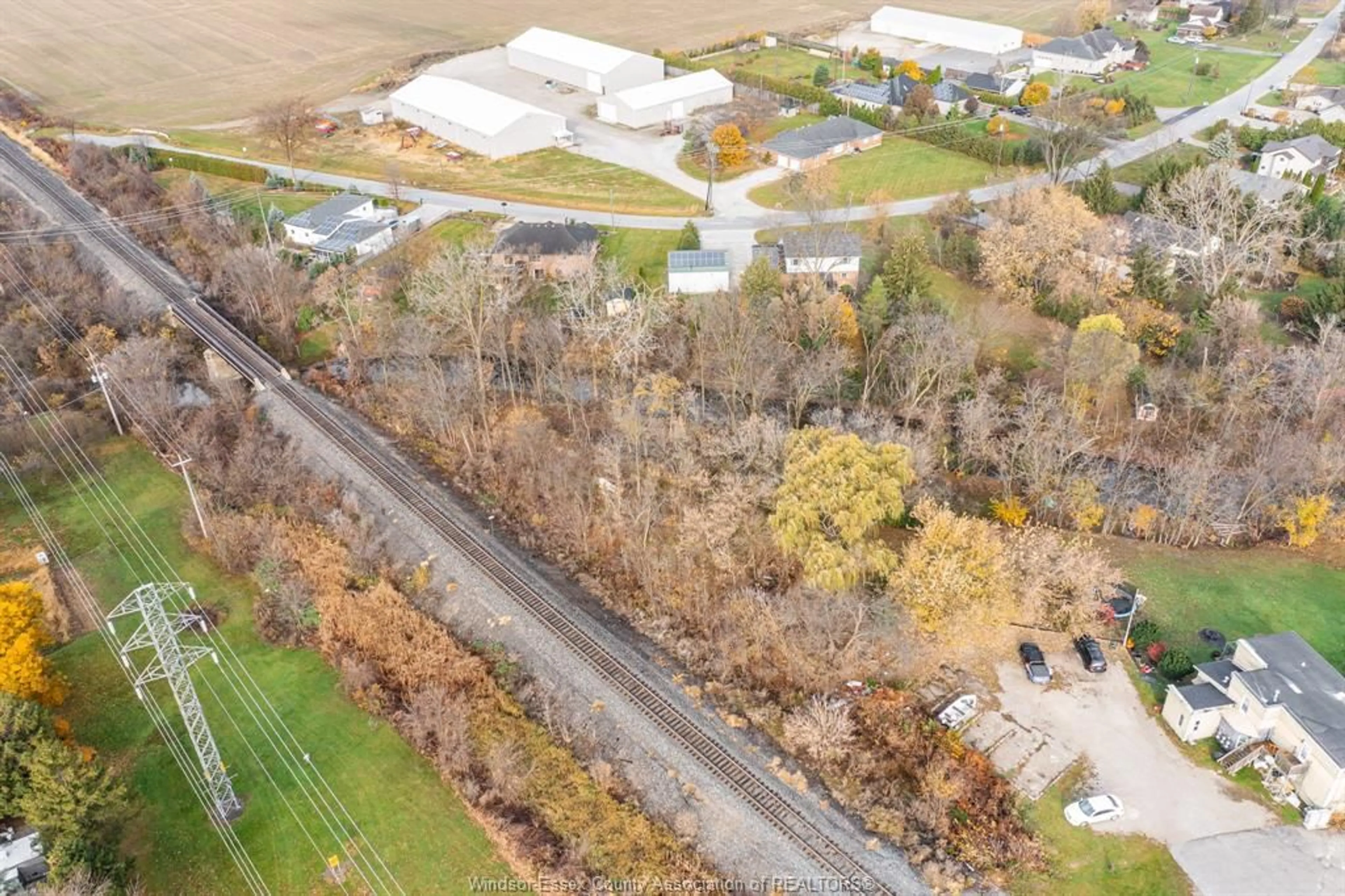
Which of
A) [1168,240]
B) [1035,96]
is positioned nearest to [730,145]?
[1035,96]

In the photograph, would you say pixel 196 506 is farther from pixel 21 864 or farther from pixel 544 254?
pixel 544 254

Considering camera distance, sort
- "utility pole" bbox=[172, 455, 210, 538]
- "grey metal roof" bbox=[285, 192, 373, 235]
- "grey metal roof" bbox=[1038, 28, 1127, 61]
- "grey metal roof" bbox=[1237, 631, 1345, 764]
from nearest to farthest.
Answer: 1. "grey metal roof" bbox=[1237, 631, 1345, 764]
2. "utility pole" bbox=[172, 455, 210, 538]
3. "grey metal roof" bbox=[285, 192, 373, 235]
4. "grey metal roof" bbox=[1038, 28, 1127, 61]

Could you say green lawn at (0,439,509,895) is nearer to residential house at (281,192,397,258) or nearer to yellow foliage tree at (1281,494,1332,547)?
residential house at (281,192,397,258)

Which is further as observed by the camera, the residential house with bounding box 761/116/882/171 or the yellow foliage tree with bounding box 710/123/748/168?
the yellow foliage tree with bounding box 710/123/748/168

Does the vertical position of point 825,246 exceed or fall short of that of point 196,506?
it exceeds it

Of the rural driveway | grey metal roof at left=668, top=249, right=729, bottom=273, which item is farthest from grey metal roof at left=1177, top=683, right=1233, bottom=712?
grey metal roof at left=668, top=249, right=729, bottom=273

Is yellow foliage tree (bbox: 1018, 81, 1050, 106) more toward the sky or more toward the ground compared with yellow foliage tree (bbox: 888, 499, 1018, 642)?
more toward the sky

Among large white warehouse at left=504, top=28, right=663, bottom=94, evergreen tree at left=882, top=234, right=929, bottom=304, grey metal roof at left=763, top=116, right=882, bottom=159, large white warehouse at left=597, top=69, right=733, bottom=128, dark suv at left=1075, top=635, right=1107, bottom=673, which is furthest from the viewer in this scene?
large white warehouse at left=504, top=28, right=663, bottom=94
